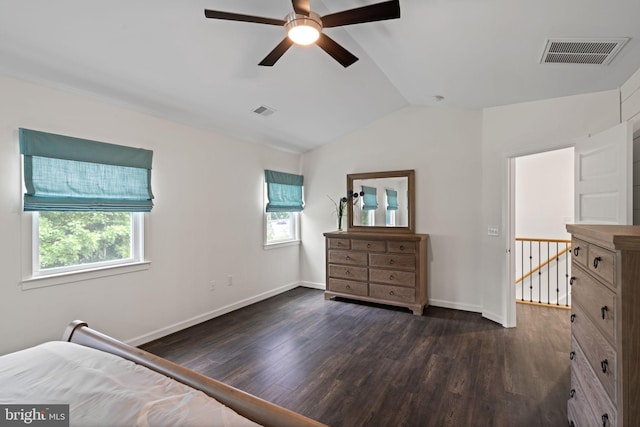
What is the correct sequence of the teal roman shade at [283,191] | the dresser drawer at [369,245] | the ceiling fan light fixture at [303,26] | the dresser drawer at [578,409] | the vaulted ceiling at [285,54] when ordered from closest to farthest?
the dresser drawer at [578,409] < the ceiling fan light fixture at [303,26] < the vaulted ceiling at [285,54] < the dresser drawer at [369,245] < the teal roman shade at [283,191]

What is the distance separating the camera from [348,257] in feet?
14.6

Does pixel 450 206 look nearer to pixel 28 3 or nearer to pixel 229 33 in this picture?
pixel 229 33

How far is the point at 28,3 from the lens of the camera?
182 cm

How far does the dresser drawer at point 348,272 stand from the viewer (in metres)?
4.32

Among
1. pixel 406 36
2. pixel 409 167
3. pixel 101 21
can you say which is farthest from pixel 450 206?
pixel 101 21

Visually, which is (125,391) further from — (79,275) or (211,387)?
(79,275)

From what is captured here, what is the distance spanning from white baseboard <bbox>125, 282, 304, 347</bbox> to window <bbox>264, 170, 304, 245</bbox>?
826 millimetres

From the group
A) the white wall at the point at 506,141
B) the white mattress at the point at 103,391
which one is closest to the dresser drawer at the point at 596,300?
the white mattress at the point at 103,391

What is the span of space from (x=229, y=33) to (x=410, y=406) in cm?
318

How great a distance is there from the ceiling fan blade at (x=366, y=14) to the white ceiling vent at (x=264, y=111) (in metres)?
1.83

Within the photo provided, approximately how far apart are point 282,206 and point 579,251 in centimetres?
384

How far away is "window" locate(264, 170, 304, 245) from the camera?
4703mm

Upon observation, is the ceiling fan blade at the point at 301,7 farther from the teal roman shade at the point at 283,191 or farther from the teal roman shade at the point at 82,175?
the teal roman shade at the point at 283,191

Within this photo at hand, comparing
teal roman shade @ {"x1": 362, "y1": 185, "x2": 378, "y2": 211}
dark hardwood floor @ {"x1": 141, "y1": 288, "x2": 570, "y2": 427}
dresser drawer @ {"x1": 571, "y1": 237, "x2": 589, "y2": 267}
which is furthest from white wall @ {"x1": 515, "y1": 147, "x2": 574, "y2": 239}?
dresser drawer @ {"x1": 571, "y1": 237, "x2": 589, "y2": 267}
